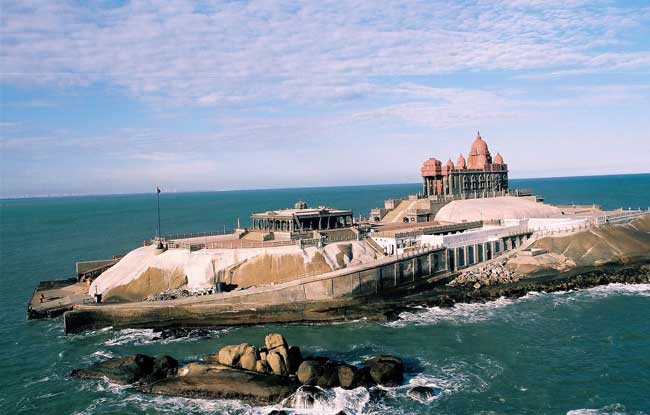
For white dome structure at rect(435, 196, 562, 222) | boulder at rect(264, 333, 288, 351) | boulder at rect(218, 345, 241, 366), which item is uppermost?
white dome structure at rect(435, 196, 562, 222)

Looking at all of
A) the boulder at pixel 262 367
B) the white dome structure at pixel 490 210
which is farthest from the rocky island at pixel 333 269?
the boulder at pixel 262 367

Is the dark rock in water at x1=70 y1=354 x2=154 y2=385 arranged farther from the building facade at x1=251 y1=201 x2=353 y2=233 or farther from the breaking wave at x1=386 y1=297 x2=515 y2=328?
the building facade at x1=251 y1=201 x2=353 y2=233

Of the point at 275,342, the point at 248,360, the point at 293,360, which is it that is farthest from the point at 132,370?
the point at 293,360

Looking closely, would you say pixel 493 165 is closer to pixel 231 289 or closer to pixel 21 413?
pixel 231 289

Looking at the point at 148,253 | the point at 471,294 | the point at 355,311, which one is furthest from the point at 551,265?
the point at 148,253

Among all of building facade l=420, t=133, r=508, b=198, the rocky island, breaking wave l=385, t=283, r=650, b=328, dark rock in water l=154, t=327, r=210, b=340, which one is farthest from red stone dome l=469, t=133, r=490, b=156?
dark rock in water l=154, t=327, r=210, b=340
